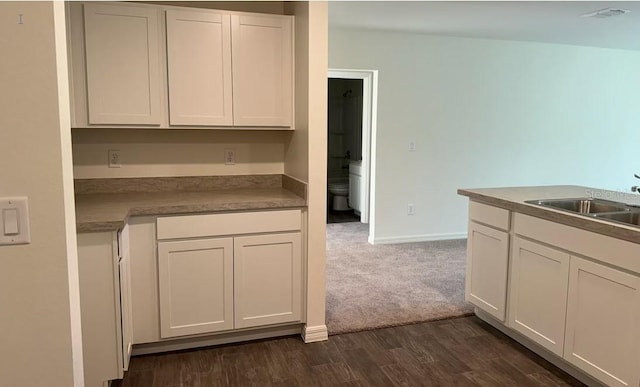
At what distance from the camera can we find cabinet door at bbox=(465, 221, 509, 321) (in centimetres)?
293

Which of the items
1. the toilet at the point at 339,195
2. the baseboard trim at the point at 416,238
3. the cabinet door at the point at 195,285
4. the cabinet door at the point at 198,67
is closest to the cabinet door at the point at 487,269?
the cabinet door at the point at 195,285

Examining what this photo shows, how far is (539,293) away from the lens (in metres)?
2.64

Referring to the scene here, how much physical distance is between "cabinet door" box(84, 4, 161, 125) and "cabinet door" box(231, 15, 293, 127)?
0.46m

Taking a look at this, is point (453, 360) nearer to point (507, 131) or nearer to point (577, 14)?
point (577, 14)

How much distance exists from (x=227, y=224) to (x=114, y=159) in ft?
3.01

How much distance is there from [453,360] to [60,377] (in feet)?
7.15

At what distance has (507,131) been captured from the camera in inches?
221

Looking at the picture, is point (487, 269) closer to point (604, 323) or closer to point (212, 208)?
point (604, 323)

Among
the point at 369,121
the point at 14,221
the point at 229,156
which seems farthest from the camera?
the point at 369,121

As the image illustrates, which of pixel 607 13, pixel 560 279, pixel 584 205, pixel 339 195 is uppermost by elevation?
pixel 607 13

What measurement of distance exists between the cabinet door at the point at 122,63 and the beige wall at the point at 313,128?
2.70 ft

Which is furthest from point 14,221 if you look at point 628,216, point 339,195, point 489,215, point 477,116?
point 339,195

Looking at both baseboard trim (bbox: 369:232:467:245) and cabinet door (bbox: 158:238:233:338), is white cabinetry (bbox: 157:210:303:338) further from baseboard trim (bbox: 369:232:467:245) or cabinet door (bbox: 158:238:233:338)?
baseboard trim (bbox: 369:232:467:245)

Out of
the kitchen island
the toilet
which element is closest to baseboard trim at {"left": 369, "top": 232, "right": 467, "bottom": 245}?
the toilet
